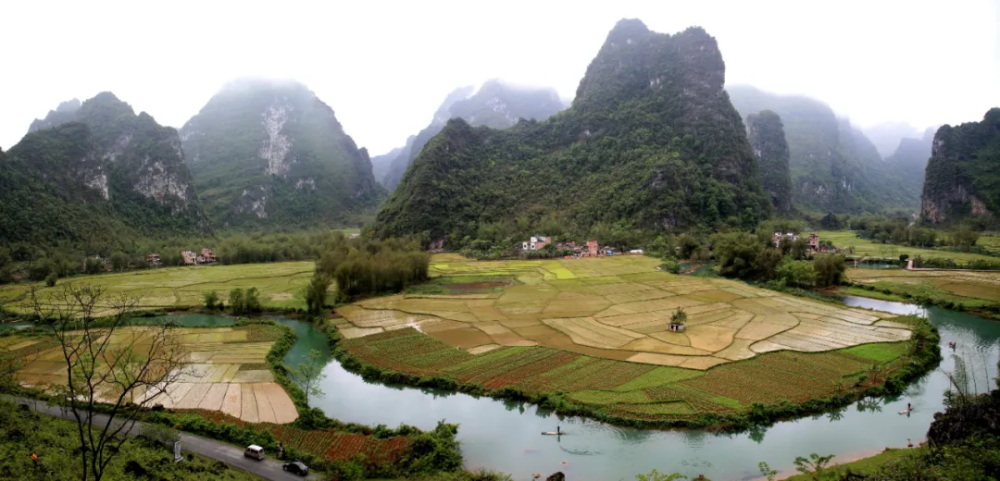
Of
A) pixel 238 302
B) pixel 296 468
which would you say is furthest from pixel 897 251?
pixel 238 302

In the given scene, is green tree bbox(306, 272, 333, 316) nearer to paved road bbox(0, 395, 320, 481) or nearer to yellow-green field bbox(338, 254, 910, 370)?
yellow-green field bbox(338, 254, 910, 370)

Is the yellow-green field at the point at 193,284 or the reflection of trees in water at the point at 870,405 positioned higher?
the reflection of trees in water at the point at 870,405

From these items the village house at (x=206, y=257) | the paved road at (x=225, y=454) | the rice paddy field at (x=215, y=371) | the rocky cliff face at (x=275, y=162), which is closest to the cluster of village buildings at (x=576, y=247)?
the rice paddy field at (x=215, y=371)

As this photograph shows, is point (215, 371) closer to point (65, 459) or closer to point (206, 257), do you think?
point (65, 459)

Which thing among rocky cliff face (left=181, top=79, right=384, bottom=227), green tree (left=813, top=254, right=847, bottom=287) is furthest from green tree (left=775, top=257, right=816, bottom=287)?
rocky cliff face (left=181, top=79, right=384, bottom=227)

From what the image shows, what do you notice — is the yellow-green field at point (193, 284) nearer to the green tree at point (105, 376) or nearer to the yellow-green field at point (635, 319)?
the green tree at point (105, 376)
